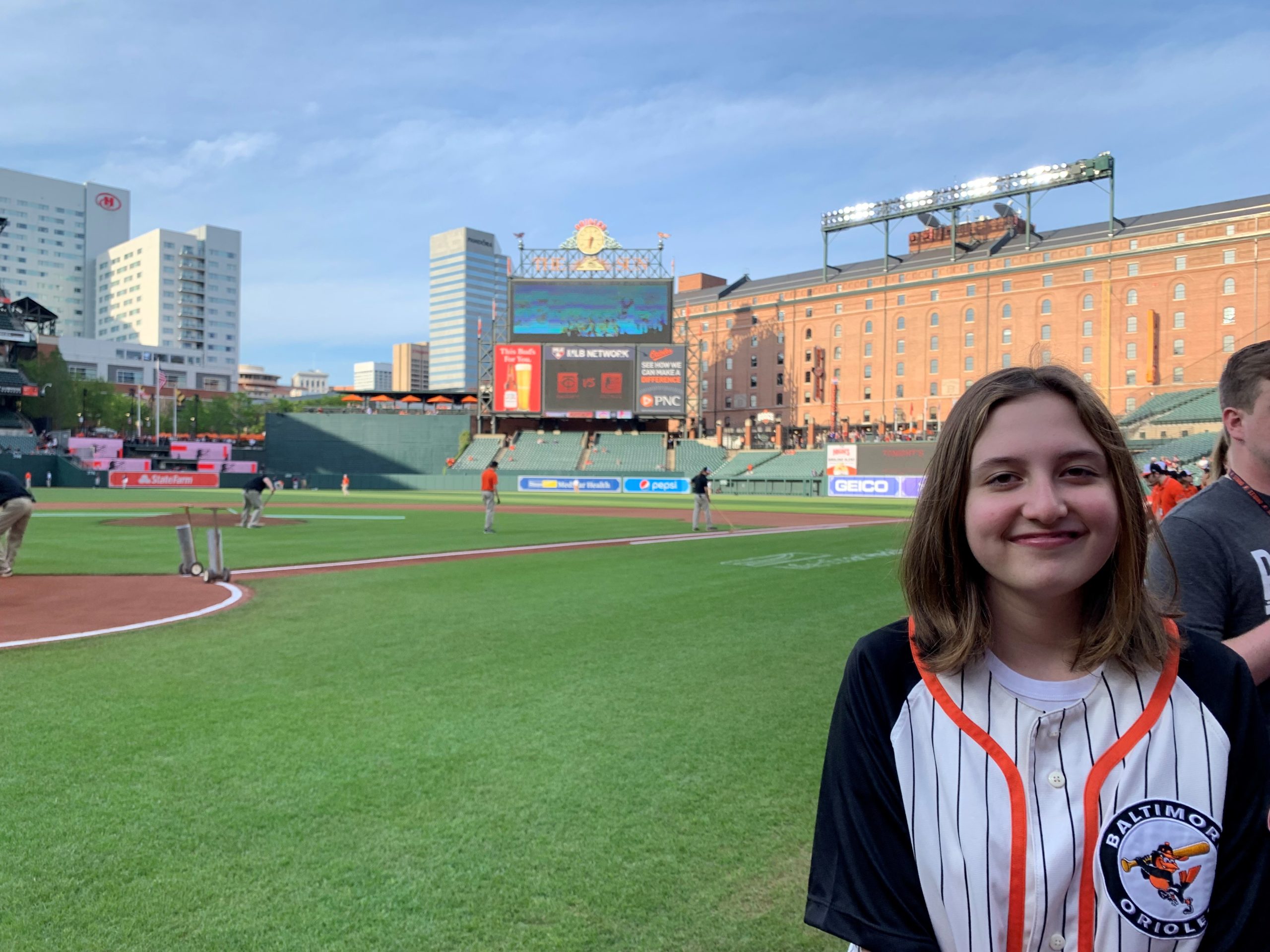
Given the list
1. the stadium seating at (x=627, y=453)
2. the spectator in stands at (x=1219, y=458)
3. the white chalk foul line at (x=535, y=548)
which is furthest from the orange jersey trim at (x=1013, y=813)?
the stadium seating at (x=627, y=453)

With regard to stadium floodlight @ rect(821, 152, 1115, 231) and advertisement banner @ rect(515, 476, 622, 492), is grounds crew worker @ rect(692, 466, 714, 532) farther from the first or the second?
stadium floodlight @ rect(821, 152, 1115, 231)

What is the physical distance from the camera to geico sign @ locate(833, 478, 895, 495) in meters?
53.1

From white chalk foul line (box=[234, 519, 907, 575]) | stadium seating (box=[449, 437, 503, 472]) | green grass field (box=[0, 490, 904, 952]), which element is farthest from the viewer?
stadium seating (box=[449, 437, 503, 472])

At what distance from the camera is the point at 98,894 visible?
11.3 ft

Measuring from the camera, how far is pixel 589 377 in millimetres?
71938

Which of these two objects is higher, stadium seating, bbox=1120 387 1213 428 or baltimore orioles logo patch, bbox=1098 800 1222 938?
stadium seating, bbox=1120 387 1213 428

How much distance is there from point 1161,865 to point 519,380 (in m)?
71.7

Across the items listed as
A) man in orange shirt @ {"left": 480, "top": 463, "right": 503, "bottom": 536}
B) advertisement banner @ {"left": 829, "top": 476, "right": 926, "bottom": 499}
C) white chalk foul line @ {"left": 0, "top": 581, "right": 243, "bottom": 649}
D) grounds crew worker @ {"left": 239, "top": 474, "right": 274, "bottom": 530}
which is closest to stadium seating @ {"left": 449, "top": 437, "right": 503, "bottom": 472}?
advertisement banner @ {"left": 829, "top": 476, "right": 926, "bottom": 499}

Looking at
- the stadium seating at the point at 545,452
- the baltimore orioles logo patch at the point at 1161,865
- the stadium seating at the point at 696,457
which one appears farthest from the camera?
the stadium seating at the point at 545,452

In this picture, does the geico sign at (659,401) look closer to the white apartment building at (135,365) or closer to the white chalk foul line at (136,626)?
the white chalk foul line at (136,626)

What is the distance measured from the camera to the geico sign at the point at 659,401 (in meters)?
71.3

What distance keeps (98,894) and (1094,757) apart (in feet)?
12.4

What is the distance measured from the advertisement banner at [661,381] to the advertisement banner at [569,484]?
11.4 meters

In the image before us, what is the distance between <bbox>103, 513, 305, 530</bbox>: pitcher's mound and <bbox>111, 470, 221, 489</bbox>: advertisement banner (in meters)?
28.3
